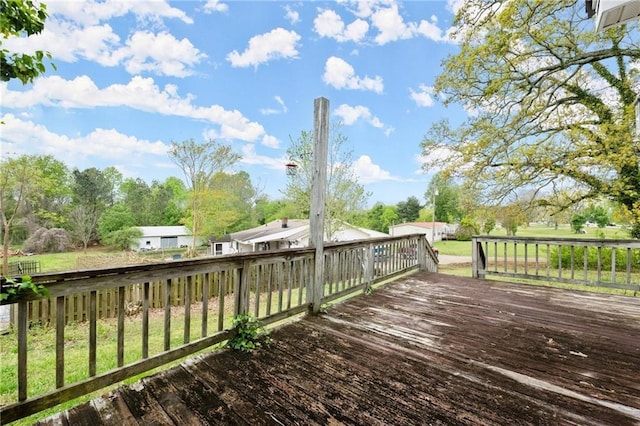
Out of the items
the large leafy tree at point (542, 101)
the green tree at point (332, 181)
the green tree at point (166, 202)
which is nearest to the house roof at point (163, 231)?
the green tree at point (166, 202)

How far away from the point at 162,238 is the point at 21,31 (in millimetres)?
21375

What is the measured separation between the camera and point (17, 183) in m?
11.1

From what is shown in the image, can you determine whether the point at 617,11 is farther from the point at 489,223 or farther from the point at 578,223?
the point at 578,223

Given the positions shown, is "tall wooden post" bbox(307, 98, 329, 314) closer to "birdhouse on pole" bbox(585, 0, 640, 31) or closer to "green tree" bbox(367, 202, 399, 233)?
"birdhouse on pole" bbox(585, 0, 640, 31)

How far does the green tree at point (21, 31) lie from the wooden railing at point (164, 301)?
110 cm

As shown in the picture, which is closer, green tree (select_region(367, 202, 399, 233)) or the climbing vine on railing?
the climbing vine on railing

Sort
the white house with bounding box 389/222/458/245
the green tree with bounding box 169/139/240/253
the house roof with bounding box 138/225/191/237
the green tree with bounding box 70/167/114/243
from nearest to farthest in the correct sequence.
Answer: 1. the green tree with bounding box 169/139/240/253
2. the green tree with bounding box 70/167/114/243
3. the house roof with bounding box 138/225/191/237
4. the white house with bounding box 389/222/458/245

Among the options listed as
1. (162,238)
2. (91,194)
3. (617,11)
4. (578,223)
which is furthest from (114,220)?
(578,223)

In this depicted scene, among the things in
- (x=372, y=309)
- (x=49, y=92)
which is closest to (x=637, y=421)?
(x=372, y=309)

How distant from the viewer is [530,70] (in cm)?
719

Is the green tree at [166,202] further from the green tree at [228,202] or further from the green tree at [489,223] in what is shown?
the green tree at [489,223]

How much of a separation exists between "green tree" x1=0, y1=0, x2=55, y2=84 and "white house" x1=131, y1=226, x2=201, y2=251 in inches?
772

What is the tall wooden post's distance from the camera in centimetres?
320

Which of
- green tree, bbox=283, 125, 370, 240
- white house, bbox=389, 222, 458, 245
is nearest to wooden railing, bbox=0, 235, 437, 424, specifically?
green tree, bbox=283, 125, 370, 240
